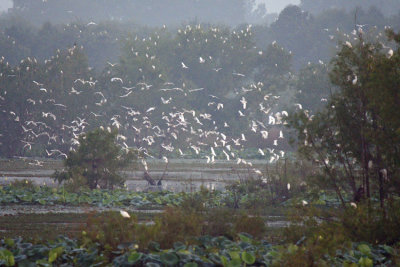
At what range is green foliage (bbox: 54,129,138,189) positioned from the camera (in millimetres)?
24250

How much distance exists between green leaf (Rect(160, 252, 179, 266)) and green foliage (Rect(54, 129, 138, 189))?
15.5 meters

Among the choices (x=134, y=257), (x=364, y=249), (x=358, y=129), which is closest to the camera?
(x=134, y=257)

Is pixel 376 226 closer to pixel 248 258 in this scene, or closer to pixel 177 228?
pixel 248 258

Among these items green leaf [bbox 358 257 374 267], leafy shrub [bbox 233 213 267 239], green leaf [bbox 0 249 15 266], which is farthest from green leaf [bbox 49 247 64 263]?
green leaf [bbox 358 257 374 267]

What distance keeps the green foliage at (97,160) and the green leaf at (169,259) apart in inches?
610

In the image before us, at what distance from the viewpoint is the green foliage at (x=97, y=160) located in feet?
79.6

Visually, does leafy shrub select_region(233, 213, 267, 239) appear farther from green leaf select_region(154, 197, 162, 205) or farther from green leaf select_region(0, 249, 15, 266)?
green leaf select_region(154, 197, 162, 205)

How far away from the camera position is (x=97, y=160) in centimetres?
2441

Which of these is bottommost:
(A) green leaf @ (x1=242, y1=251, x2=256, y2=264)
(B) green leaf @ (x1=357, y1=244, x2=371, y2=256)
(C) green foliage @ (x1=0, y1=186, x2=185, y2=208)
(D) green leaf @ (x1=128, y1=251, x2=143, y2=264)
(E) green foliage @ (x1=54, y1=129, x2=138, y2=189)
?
(B) green leaf @ (x1=357, y1=244, x2=371, y2=256)

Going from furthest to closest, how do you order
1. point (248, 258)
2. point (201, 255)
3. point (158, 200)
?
point (158, 200) < point (201, 255) < point (248, 258)

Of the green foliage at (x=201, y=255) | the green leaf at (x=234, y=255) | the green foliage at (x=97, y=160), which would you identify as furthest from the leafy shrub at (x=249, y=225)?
the green foliage at (x=97, y=160)

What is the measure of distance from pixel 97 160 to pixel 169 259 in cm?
1599

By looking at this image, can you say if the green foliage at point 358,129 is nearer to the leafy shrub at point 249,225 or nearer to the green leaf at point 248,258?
the leafy shrub at point 249,225

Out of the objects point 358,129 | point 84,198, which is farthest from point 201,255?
point 84,198
